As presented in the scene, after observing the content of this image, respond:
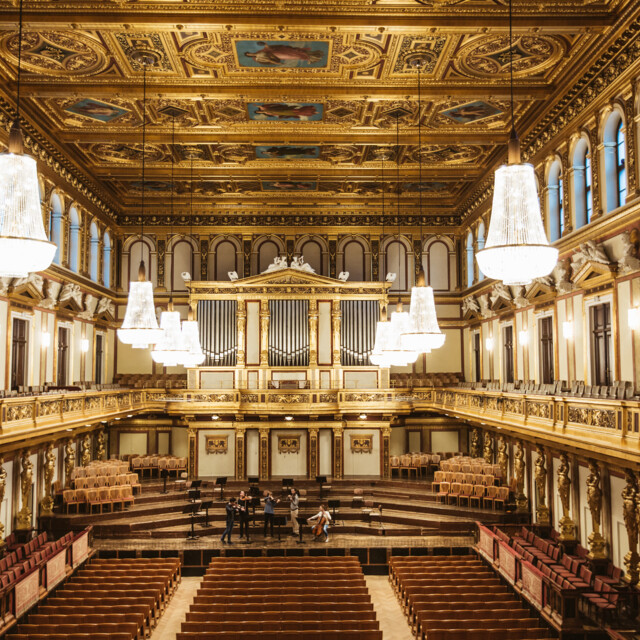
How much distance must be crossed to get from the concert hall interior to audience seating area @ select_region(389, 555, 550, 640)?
0.09 meters

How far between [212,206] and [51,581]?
1722 cm

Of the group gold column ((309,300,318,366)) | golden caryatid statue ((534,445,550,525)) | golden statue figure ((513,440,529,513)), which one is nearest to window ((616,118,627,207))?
golden caryatid statue ((534,445,550,525))

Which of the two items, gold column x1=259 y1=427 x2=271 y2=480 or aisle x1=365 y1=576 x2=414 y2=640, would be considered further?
gold column x1=259 y1=427 x2=271 y2=480

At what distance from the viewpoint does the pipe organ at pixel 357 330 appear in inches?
1028

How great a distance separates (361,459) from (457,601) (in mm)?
12845

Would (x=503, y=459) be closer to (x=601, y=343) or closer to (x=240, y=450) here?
(x=601, y=343)

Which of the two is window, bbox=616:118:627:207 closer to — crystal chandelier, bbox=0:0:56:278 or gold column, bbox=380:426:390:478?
crystal chandelier, bbox=0:0:56:278

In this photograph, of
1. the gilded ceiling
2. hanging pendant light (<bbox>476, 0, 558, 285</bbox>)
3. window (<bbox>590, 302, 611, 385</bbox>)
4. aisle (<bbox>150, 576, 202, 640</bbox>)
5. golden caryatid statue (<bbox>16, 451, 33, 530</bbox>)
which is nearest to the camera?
hanging pendant light (<bbox>476, 0, 558, 285</bbox>)

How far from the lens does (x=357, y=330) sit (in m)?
26.2

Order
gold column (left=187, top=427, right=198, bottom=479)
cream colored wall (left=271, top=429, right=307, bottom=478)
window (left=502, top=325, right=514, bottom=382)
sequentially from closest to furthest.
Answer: window (left=502, top=325, right=514, bottom=382) < gold column (left=187, top=427, right=198, bottom=479) < cream colored wall (left=271, top=429, right=307, bottom=478)

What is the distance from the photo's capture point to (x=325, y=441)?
84.5ft

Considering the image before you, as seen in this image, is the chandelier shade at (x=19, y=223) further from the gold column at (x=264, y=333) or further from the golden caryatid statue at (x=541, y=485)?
the gold column at (x=264, y=333)

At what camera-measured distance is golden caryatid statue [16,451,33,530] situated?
1748 centimetres

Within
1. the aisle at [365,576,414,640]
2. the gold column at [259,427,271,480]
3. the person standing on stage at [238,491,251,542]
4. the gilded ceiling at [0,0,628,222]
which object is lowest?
the aisle at [365,576,414,640]
